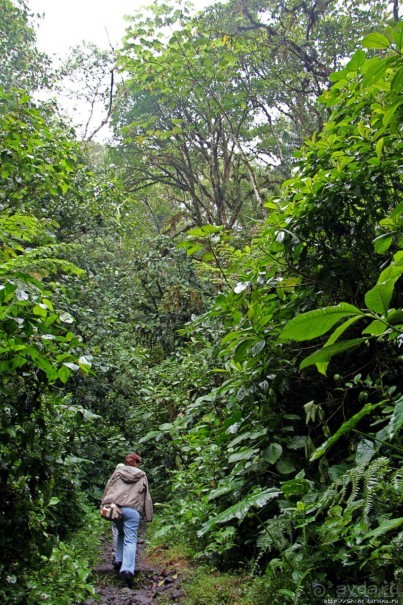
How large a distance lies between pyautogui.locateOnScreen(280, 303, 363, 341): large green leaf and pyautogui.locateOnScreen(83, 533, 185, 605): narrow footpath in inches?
142

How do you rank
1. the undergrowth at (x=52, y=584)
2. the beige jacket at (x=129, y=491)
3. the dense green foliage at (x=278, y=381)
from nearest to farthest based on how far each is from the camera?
the dense green foliage at (x=278, y=381), the undergrowth at (x=52, y=584), the beige jacket at (x=129, y=491)

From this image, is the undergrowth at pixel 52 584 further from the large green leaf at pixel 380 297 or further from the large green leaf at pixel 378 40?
the large green leaf at pixel 378 40

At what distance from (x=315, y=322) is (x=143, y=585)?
487 cm

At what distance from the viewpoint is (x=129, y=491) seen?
5516 mm

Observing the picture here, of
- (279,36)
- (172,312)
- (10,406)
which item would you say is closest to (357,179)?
(10,406)

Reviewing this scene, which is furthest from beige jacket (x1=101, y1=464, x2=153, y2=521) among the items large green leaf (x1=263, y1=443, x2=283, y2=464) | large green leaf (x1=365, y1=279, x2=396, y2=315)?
large green leaf (x1=365, y1=279, x2=396, y2=315)

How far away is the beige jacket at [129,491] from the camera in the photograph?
543cm

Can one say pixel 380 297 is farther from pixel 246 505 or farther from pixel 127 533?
pixel 127 533

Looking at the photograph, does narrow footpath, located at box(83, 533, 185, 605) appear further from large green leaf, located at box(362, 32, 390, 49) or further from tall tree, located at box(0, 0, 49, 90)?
tall tree, located at box(0, 0, 49, 90)

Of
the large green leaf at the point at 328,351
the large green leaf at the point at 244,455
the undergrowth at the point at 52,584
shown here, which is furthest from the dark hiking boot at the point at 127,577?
the large green leaf at the point at 328,351

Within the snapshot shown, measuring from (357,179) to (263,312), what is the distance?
1.20 m

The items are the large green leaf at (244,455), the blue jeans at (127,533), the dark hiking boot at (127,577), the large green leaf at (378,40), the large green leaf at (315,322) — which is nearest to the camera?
the large green leaf at (315,322)

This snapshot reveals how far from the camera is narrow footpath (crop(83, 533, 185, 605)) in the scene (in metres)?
4.12

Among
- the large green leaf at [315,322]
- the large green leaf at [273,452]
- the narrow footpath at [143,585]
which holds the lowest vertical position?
the narrow footpath at [143,585]
